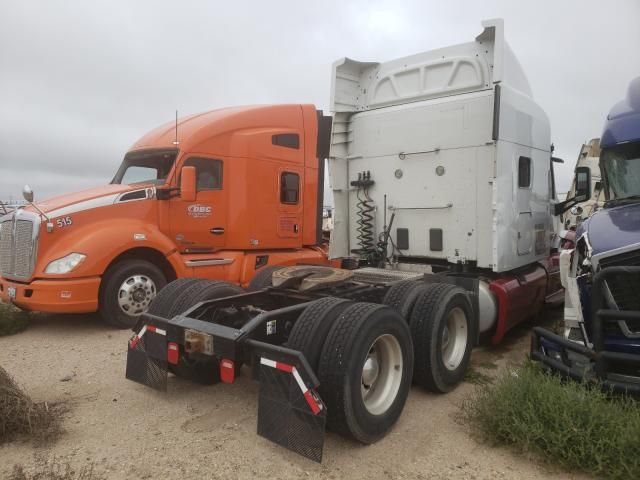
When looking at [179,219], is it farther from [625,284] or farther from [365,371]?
[625,284]

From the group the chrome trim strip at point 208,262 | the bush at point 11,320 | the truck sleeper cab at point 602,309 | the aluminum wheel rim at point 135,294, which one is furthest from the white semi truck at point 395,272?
the bush at point 11,320

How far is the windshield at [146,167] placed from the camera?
7.20 meters

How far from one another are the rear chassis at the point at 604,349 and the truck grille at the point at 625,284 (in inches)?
2.4

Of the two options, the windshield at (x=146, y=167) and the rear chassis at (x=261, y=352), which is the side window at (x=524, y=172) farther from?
the windshield at (x=146, y=167)

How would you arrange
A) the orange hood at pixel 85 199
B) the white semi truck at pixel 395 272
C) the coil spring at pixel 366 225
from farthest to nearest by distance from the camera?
the coil spring at pixel 366 225 → the orange hood at pixel 85 199 → the white semi truck at pixel 395 272

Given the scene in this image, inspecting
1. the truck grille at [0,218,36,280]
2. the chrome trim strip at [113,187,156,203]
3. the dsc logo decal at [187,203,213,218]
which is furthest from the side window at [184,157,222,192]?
the truck grille at [0,218,36,280]

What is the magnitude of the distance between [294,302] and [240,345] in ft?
4.61

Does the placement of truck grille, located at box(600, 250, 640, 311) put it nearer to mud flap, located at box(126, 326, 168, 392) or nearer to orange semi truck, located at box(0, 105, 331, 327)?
mud flap, located at box(126, 326, 168, 392)

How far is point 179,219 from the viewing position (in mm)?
7094

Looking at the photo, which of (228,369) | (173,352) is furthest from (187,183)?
(228,369)

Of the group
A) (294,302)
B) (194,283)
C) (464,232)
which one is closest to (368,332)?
(294,302)

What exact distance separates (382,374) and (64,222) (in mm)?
4743

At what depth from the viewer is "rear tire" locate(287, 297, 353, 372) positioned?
3.09 metres

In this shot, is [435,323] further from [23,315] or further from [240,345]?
[23,315]
